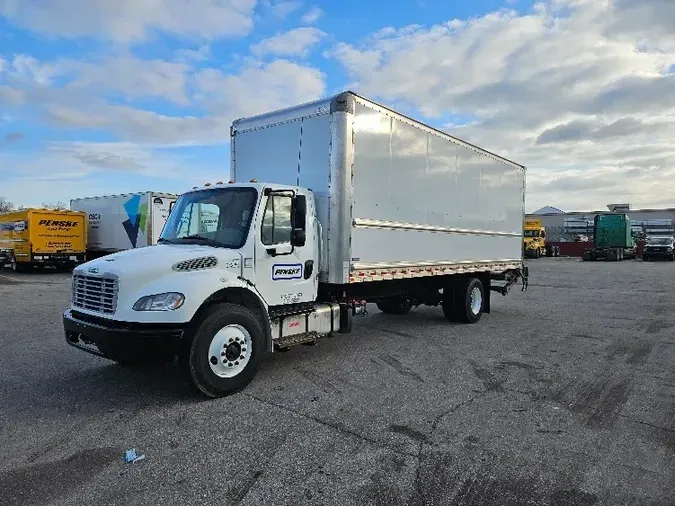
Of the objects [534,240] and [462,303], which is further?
[534,240]

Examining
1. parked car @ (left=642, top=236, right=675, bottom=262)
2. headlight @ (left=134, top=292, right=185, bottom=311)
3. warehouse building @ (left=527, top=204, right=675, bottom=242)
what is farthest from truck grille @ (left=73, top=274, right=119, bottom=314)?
warehouse building @ (left=527, top=204, right=675, bottom=242)

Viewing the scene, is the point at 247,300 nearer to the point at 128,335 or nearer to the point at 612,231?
the point at 128,335

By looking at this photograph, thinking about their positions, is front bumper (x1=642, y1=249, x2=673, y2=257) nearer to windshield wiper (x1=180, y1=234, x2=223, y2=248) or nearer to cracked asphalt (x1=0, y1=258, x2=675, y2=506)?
cracked asphalt (x1=0, y1=258, x2=675, y2=506)

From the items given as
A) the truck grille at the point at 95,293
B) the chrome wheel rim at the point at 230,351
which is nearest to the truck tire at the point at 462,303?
the chrome wheel rim at the point at 230,351

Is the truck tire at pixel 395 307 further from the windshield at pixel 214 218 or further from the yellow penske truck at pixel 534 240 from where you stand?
the yellow penske truck at pixel 534 240

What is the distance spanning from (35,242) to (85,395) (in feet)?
71.5

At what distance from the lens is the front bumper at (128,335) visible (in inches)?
199

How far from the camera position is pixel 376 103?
742 cm

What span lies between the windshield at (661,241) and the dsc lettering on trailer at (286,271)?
136ft

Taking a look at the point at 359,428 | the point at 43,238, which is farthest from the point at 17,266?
the point at 359,428

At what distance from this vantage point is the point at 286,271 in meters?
6.49

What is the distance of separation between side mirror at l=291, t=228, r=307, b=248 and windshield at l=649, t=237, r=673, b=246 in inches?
1640

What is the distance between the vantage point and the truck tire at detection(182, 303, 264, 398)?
525 centimetres

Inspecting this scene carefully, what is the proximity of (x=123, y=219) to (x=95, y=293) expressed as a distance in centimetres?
2084
